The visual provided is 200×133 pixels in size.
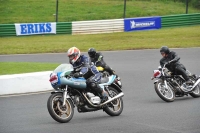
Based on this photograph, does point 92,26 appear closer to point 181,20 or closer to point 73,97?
point 181,20

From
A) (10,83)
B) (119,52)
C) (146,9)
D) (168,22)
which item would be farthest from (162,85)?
(146,9)

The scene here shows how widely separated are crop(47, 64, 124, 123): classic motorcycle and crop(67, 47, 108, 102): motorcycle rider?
0.41 feet

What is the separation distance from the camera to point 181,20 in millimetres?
36906

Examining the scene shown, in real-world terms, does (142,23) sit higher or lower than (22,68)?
higher

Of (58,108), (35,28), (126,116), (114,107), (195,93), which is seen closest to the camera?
(58,108)

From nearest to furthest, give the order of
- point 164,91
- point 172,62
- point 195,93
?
point 164,91, point 172,62, point 195,93

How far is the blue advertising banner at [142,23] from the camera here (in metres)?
35.0

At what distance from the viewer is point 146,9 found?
42.4 m

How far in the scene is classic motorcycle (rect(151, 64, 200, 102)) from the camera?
14137 millimetres

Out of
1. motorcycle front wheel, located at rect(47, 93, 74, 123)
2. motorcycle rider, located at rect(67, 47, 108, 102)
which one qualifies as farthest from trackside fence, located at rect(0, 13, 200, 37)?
A: motorcycle front wheel, located at rect(47, 93, 74, 123)

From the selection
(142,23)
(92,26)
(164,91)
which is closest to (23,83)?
(164,91)

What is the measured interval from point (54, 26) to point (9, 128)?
930 inches

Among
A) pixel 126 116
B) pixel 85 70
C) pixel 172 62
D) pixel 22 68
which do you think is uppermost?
pixel 85 70

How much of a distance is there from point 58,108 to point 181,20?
27.5m
